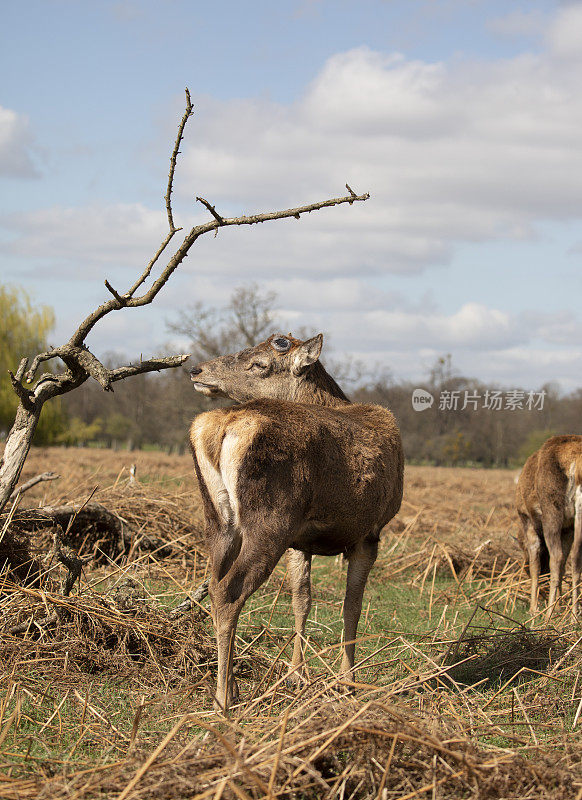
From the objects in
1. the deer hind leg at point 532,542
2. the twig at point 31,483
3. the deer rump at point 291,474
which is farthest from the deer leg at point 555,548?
the twig at point 31,483

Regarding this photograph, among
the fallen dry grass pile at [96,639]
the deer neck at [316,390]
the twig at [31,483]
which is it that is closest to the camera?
the fallen dry grass pile at [96,639]

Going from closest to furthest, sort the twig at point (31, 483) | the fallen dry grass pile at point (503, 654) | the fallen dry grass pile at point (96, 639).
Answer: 1. the fallen dry grass pile at point (96, 639)
2. the fallen dry grass pile at point (503, 654)
3. the twig at point (31, 483)

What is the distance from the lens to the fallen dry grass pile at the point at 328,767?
9.23 feet

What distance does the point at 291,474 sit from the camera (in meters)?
4.09

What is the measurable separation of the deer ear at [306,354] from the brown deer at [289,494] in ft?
2.57

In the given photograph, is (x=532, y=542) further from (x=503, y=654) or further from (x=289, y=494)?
(x=289, y=494)

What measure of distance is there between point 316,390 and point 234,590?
8.14 ft

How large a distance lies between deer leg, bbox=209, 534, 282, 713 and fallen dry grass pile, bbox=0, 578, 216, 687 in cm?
88

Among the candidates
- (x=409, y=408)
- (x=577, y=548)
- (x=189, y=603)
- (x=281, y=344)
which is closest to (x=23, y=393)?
(x=189, y=603)

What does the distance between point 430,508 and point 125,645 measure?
11.0 m

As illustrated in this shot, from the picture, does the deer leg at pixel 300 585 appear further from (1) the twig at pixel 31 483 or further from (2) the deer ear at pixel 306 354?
(1) the twig at pixel 31 483

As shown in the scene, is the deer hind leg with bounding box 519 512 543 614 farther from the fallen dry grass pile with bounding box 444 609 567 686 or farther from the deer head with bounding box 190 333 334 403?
the deer head with bounding box 190 333 334 403

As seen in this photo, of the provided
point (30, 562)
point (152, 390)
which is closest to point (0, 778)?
point (30, 562)

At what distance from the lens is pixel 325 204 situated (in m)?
4.71
